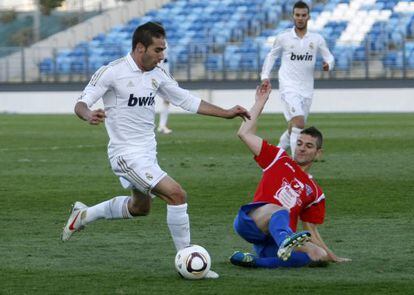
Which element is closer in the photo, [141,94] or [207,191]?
[141,94]

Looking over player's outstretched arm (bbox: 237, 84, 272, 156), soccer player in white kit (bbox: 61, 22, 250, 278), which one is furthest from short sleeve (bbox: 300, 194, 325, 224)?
soccer player in white kit (bbox: 61, 22, 250, 278)

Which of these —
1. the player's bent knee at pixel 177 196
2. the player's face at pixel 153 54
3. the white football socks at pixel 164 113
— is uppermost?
the player's face at pixel 153 54

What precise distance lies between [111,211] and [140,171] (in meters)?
0.95

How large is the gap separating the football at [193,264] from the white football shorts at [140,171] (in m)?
0.72

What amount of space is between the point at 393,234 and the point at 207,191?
12.4ft

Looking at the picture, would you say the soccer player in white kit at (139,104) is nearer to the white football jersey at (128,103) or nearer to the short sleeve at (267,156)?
the white football jersey at (128,103)

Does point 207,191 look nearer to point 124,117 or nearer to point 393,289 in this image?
point 124,117

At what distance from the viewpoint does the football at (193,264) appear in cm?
677

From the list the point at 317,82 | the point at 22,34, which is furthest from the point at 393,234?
the point at 22,34

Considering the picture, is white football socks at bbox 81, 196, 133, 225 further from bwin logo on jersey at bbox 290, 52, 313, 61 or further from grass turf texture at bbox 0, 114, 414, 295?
bwin logo on jersey at bbox 290, 52, 313, 61

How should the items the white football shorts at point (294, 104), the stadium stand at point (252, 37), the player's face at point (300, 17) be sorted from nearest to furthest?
the player's face at point (300, 17) < the white football shorts at point (294, 104) < the stadium stand at point (252, 37)

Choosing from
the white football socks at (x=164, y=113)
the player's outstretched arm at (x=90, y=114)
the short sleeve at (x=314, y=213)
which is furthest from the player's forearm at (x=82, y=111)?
the white football socks at (x=164, y=113)

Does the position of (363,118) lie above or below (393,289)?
below

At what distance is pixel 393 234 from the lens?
8.70 metres
